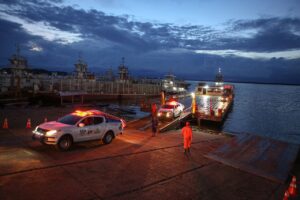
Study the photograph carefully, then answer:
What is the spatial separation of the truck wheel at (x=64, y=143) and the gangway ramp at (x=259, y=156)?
23.3 ft

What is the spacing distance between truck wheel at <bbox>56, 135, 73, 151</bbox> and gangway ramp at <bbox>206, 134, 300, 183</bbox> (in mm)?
7096

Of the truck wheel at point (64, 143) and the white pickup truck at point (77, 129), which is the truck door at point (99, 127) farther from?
the truck wheel at point (64, 143)

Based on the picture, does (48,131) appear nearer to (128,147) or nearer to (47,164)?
(47,164)

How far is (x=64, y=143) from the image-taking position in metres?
11.8

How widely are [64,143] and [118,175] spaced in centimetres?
414

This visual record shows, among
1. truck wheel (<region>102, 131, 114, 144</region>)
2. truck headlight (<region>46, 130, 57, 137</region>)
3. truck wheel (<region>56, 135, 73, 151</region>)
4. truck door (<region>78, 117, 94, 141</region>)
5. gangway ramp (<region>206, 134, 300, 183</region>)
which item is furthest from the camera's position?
truck wheel (<region>102, 131, 114, 144</region>)

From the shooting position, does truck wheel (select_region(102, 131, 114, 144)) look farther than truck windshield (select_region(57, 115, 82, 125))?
Yes

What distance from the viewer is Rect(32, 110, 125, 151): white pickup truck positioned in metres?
11.4

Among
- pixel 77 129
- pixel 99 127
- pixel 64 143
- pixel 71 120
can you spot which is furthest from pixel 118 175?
pixel 71 120

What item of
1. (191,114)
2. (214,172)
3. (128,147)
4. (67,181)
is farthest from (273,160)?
(191,114)

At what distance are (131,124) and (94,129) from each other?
30.6 ft

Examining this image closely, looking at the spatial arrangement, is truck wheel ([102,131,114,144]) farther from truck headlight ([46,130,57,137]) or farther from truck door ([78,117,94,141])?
truck headlight ([46,130,57,137])

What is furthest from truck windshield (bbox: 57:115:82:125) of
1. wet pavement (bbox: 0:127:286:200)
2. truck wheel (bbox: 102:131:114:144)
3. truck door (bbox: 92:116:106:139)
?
→ truck wheel (bbox: 102:131:114:144)

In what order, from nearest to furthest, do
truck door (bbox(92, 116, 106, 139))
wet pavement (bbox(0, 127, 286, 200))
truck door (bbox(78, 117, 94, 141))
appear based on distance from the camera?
wet pavement (bbox(0, 127, 286, 200))
truck door (bbox(78, 117, 94, 141))
truck door (bbox(92, 116, 106, 139))
